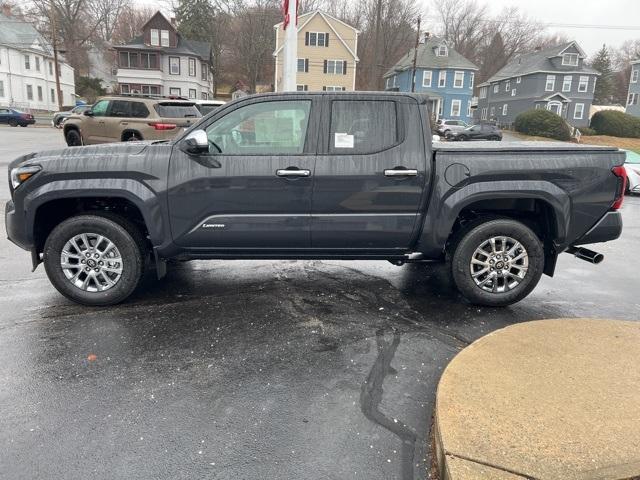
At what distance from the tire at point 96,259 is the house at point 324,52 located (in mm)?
46334

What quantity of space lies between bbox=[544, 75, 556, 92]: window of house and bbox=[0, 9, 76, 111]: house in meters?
52.5

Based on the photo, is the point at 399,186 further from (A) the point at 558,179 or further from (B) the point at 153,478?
(B) the point at 153,478

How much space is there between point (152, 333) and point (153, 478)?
184 cm

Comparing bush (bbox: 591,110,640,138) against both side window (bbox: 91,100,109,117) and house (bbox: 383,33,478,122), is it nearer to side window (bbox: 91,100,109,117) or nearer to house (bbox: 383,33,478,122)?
house (bbox: 383,33,478,122)

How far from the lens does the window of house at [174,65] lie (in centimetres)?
5519

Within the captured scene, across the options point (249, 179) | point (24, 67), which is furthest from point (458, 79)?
point (249, 179)

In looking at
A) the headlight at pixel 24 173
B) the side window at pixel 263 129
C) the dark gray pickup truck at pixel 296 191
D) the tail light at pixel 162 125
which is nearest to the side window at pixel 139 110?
the tail light at pixel 162 125

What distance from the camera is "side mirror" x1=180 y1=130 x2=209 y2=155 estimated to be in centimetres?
431

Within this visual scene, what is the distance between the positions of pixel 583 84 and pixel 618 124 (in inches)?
362

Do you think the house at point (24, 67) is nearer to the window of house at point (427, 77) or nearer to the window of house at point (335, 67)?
the window of house at point (335, 67)

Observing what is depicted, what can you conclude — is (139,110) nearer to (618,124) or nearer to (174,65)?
(174,65)

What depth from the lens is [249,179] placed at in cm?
450

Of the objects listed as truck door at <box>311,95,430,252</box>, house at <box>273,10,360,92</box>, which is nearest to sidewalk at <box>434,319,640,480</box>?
truck door at <box>311,95,430,252</box>

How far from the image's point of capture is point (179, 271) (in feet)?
19.6
